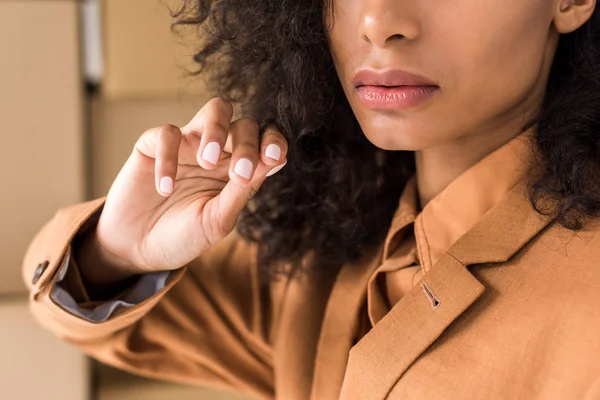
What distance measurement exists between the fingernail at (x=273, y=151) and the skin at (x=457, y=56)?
0.10m

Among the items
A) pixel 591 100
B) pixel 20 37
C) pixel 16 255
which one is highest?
pixel 591 100

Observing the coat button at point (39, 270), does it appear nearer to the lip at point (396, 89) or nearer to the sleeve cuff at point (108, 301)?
the sleeve cuff at point (108, 301)

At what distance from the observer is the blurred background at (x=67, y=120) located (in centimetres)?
100

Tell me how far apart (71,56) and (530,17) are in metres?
0.63

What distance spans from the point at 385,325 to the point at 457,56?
0.23m

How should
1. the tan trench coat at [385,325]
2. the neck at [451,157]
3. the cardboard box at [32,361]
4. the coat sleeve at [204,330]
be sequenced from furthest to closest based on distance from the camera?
1. the cardboard box at [32,361]
2. the coat sleeve at [204,330]
3. the neck at [451,157]
4. the tan trench coat at [385,325]

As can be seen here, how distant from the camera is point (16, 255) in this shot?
3.43 ft

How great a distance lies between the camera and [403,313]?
68 centimetres

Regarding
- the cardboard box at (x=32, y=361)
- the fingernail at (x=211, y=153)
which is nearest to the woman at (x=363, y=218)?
the fingernail at (x=211, y=153)

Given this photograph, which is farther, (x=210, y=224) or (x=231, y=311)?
(x=231, y=311)

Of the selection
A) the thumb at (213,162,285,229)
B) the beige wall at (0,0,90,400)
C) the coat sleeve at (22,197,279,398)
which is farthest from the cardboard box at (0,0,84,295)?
the thumb at (213,162,285,229)

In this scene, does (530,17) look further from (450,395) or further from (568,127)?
(450,395)

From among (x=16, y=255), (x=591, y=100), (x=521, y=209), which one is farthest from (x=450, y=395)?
(x=16, y=255)

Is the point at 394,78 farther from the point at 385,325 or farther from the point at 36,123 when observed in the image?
the point at 36,123
